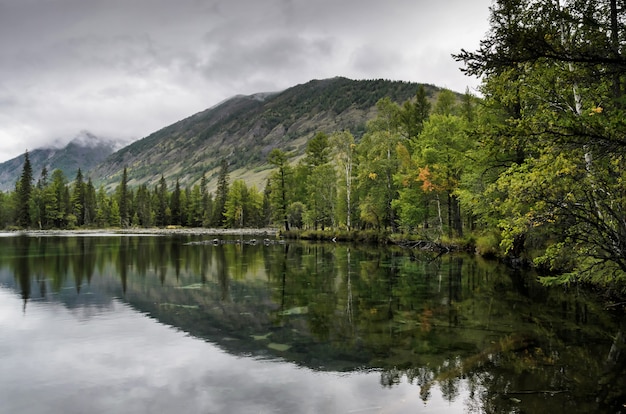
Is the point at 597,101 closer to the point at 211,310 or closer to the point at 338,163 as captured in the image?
A: the point at 211,310

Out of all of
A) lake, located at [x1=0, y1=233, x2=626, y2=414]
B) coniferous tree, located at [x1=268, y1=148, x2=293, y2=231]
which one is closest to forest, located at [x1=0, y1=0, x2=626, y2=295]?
coniferous tree, located at [x1=268, y1=148, x2=293, y2=231]

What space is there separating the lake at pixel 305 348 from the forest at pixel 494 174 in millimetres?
3057

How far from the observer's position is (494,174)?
28.6 m

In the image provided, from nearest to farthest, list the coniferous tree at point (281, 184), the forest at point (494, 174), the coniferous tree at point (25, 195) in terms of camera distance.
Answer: the forest at point (494, 174) → the coniferous tree at point (281, 184) → the coniferous tree at point (25, 195)

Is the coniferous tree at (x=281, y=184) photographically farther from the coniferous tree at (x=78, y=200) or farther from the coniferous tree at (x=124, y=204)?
the coniferous tree at (x=78, y=200)

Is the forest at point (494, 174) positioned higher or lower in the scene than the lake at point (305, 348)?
higher

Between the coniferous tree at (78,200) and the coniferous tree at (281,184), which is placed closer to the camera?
the coniferous tree at (281,184)

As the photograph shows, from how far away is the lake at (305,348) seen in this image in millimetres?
8289

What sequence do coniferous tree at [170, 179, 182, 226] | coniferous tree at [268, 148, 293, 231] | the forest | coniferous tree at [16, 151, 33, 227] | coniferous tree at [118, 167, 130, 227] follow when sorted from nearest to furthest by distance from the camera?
the forest
coniferous tree at [268, 148, 293, 231]
coniferous tree at [16, 151, 33, 227]
coniferous tree at [118, 167, 130, 227]
coniferous tree at [170, 179, 182, 226]

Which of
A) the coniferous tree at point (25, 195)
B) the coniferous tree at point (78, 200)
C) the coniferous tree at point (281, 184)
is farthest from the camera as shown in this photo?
the coniferous tree at point (78, 200)

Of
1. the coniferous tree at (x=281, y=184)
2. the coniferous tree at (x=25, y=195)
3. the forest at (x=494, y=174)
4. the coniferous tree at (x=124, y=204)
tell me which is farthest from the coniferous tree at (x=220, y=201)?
the coniferous tree at (x=281, y=184)

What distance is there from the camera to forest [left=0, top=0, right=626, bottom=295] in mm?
9664

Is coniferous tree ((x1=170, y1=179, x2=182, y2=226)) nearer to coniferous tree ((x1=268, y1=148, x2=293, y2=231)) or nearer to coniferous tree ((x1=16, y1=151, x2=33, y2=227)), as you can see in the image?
coniferous tree ((x1=16, y1=151, x2=33, y2=227))

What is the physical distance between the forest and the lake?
306 centimetres
